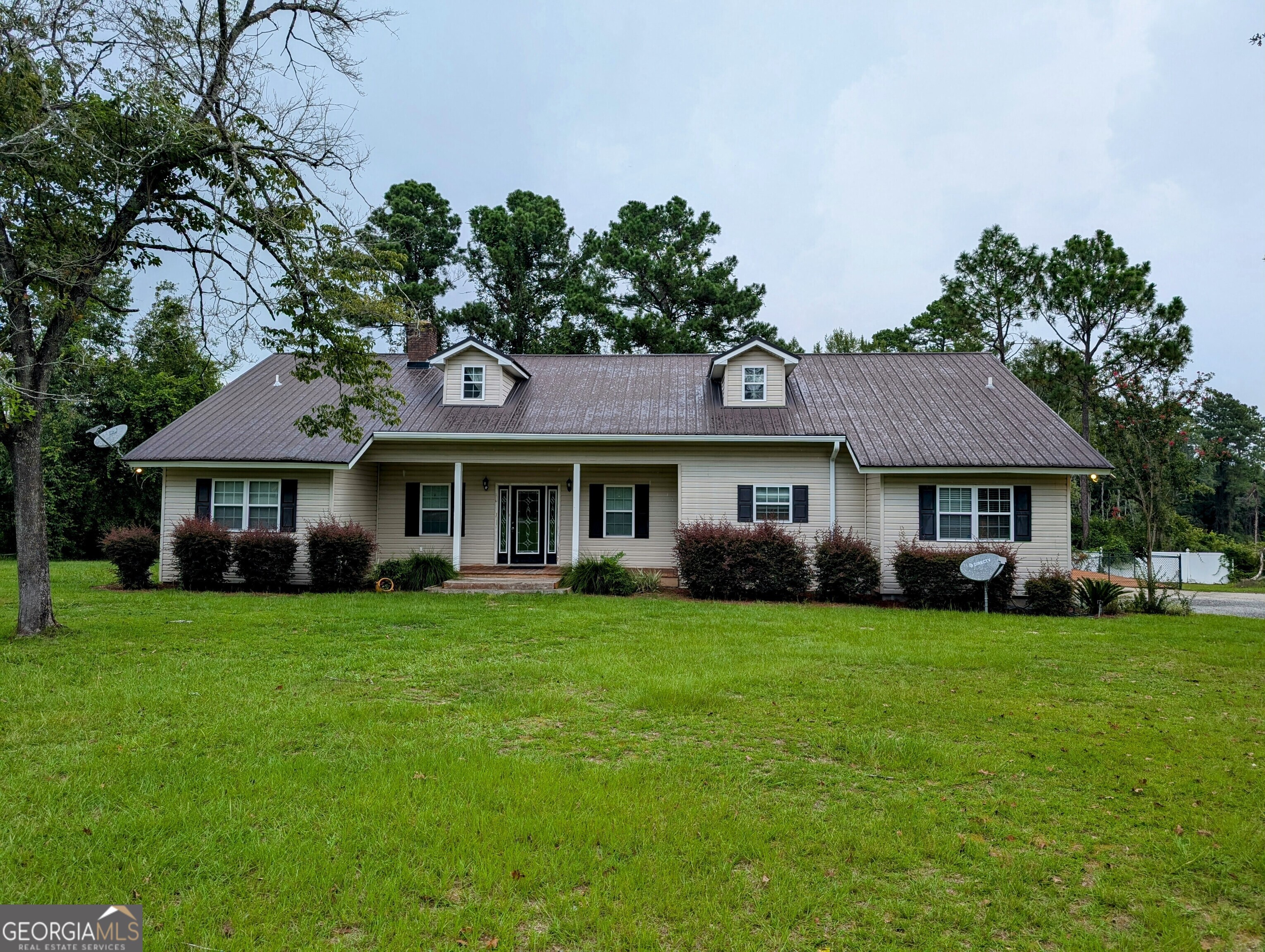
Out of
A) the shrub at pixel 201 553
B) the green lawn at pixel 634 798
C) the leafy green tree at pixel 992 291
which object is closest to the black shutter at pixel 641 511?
the shrub at pixel 201 553

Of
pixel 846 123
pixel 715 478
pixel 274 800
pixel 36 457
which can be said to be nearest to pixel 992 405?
pixel 715 478

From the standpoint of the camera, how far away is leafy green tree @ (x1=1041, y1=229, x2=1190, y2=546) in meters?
25.4

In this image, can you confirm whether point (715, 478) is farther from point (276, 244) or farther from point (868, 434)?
point (276, 244)

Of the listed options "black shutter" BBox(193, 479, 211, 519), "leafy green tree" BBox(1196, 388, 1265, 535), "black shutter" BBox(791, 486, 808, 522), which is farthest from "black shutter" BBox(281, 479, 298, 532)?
"leafy green tree" BBox(1196, 388, 1265, 535)

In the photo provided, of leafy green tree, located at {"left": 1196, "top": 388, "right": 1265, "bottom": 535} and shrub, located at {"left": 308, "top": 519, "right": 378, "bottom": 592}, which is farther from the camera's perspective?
leafy green tree, located at {"left": 1196, "top": 388, "right": 1265, "bottom": 535}

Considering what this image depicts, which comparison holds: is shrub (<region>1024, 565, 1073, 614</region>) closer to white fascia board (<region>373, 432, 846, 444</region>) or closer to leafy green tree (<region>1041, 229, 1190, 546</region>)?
white fascia board (<region>373, 432, 846, 444</region>)

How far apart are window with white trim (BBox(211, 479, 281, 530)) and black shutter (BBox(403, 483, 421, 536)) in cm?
277

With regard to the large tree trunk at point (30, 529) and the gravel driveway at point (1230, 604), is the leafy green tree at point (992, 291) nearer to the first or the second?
the gravel driveway at point (1230, 604)

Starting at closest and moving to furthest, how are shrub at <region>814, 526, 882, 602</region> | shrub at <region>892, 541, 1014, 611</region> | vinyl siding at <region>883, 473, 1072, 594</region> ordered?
shrub at <region>892, 541, 1014, 611</region> < shrub at <region>814, 526, 882, 602</region> < vinyl siding at <region>883, 473, 1072, 594</region>

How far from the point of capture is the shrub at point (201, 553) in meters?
14.4

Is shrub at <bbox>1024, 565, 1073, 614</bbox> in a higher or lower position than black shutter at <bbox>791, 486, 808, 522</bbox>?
lower

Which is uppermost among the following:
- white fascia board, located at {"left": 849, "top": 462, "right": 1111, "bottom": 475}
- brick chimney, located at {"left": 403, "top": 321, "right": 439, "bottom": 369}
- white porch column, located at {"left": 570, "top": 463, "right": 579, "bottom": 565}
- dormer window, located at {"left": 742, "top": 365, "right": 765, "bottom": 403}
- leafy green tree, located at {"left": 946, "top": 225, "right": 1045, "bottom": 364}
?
leafy green tree, located at {"left": 946, "top": 225, "right": 1045, "bottom": 364}

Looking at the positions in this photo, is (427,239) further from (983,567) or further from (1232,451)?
(1232,451)

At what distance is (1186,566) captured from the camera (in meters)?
22.4
